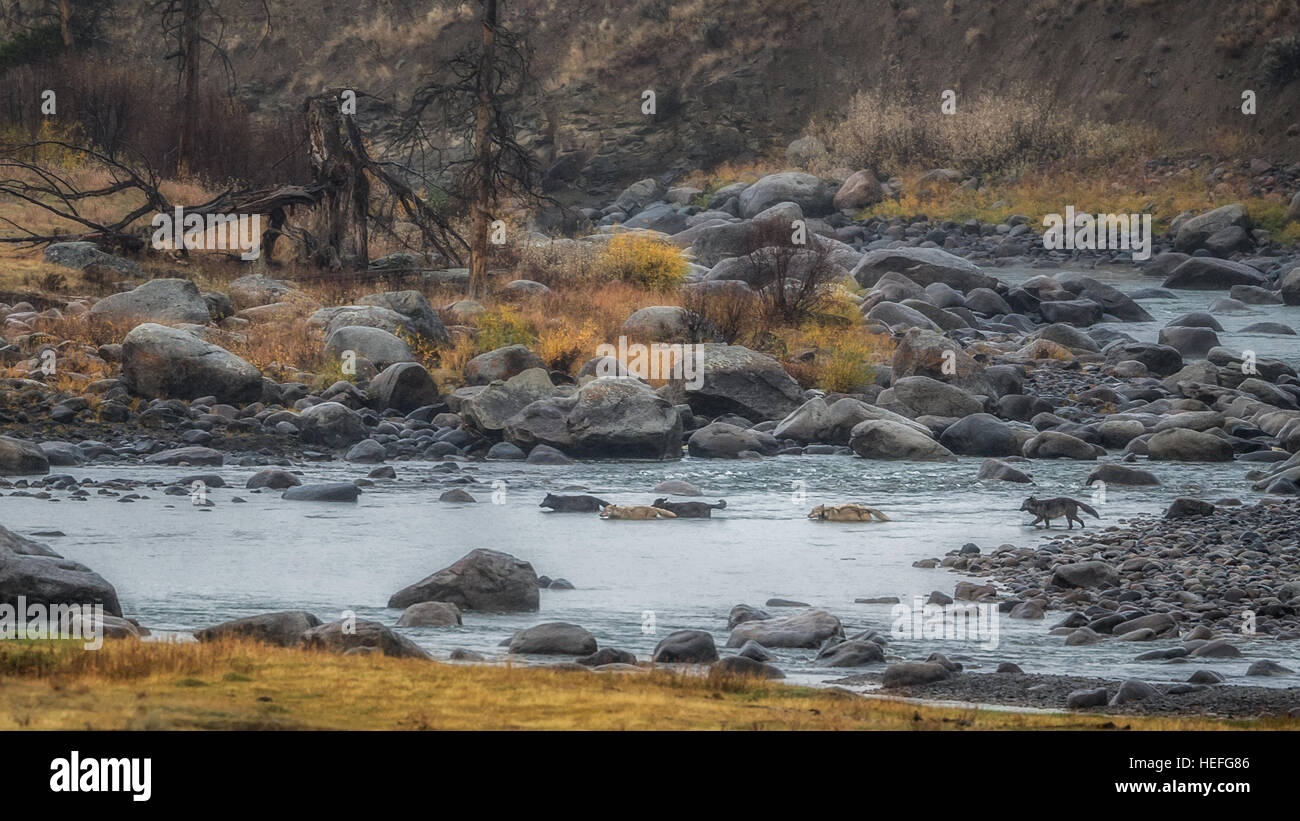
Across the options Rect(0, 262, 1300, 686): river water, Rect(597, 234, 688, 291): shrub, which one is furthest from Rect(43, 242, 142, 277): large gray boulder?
Rect(0, 262, 1300, 686): river water

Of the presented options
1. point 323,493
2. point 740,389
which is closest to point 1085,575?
point 323,493

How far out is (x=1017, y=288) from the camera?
96.2 ft

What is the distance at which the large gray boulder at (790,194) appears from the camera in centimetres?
4188

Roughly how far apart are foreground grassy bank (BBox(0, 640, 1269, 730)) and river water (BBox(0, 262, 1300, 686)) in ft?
5.49

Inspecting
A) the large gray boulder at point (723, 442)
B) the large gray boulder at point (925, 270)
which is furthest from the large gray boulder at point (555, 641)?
the large gray boulder at point (925, 270)

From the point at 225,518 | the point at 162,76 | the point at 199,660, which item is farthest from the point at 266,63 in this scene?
the point at 199,660

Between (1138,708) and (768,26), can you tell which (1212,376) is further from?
(768,26)

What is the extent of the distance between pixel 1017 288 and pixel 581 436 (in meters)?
13.7

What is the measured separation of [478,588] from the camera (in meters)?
10.7

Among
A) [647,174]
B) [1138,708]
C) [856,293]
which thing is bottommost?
[1138,708]

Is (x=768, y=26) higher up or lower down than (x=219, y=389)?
higher up

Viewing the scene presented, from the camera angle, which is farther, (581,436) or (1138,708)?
(581,436)

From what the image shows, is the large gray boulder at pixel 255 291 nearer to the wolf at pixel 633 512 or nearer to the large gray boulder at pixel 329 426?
the large gray boulder at pixel 329 426

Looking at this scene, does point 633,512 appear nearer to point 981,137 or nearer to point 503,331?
point 503,331
